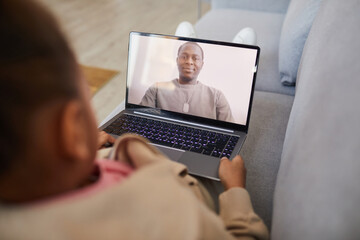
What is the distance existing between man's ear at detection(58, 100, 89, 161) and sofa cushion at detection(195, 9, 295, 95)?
97 centimetres

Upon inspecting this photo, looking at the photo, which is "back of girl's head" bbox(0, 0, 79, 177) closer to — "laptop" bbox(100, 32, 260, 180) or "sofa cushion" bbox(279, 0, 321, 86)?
"laptop" bbox(100, 32, 260, 180)

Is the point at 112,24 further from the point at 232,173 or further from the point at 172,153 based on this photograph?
the point at 232,173

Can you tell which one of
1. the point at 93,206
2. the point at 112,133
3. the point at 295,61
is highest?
the point at 295,61

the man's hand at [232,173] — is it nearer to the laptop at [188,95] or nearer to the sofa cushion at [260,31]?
the laptop at [188,95]

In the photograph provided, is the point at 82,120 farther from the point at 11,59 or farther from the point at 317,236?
the point at 317,236

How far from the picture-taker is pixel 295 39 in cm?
116

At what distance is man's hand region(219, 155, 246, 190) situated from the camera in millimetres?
714

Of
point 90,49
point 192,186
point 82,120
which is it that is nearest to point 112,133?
point 192,186

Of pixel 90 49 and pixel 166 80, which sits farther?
pixel 90 49

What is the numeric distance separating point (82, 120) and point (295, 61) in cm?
95

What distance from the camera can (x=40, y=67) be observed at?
34 centimetres

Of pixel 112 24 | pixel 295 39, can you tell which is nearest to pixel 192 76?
pixel 295 39

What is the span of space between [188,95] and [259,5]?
1.23m

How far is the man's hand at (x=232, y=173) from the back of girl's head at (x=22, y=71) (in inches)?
18.3
